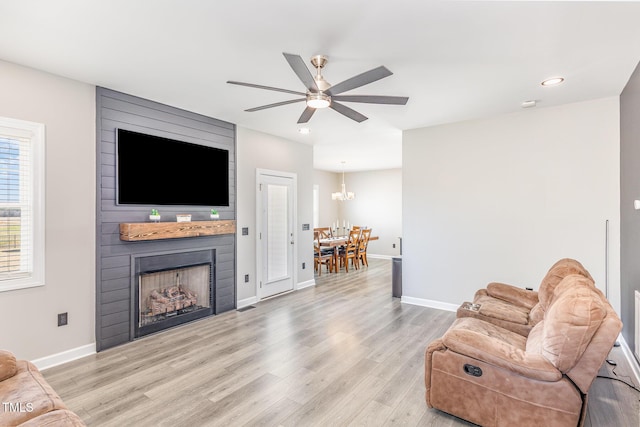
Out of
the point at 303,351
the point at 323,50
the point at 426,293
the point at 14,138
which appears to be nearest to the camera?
the point at 323,50

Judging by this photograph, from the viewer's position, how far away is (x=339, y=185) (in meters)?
10.8

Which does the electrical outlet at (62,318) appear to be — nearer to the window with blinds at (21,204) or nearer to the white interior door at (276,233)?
the window with blinds at (21,204)

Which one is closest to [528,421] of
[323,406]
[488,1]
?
[323,406]

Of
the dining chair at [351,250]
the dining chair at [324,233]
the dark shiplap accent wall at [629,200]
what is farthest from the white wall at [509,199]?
the dining chair at [324,233]

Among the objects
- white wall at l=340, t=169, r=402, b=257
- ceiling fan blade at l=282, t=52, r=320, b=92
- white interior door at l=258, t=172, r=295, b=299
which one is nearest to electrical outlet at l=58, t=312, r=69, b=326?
white interior door at l=258, t=172, r=295, b=299

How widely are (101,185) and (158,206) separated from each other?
0.63m

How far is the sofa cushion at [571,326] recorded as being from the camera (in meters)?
1.73

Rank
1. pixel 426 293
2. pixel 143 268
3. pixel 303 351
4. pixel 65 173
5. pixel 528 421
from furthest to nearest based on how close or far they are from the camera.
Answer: pixel 426 293 < pixel 143 268 < pixel 303 351 < pixel 65 173 < pixel 528 421

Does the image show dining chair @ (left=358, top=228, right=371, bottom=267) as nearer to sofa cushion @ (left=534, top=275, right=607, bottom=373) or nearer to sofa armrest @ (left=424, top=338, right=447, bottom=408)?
sofa armrest @ (left=424, top=338, right=447, bottom=408)

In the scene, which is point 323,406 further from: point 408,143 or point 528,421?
point 408,143

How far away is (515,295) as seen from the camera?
11.1 feet

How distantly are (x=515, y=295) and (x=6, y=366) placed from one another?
419cm

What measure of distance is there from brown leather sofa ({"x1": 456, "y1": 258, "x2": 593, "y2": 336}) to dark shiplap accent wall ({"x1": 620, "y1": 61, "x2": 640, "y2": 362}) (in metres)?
0.56

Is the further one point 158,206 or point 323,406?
point 158,206
